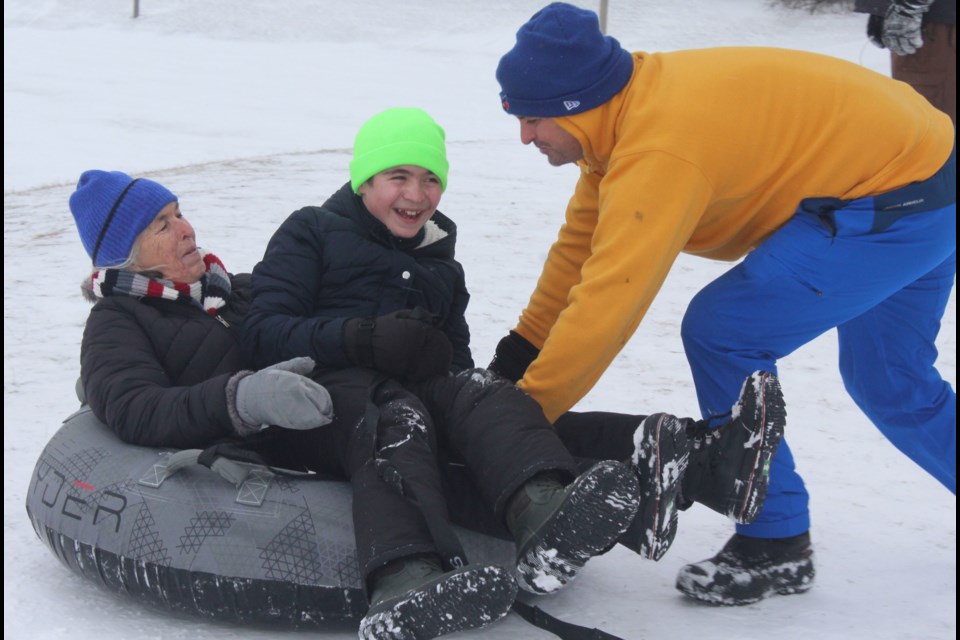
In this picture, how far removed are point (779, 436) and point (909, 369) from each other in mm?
707

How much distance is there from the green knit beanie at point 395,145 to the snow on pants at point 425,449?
0.53m

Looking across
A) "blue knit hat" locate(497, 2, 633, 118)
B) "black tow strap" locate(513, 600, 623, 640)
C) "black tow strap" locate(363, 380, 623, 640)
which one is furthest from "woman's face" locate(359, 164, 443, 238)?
"black tow strap" locate(513, 600, 623, 640)

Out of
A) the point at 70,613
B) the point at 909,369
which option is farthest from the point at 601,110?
the point at 70,613

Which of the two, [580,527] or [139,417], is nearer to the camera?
[580,527]

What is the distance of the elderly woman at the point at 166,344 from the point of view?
249cm

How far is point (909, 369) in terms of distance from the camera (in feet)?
→ 9.34

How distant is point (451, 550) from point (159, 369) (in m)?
0.88

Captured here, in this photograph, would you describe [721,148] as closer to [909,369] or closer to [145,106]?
[909,369]

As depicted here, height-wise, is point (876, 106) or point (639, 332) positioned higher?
point (876, 106)

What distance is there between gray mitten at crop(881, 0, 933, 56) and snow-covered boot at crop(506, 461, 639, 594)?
9.48 feet

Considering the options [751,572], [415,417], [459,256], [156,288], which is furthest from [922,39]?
[156,288]

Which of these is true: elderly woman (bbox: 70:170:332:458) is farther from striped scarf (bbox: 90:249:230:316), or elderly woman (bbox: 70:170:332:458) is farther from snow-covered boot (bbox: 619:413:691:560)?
snow-covered boot (bbox: 619:413:691:560)

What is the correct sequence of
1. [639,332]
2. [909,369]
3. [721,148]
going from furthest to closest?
1. [639,332]
2. [909,369]
3. [721,148]

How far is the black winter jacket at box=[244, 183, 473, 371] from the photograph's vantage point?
9.04 feet
